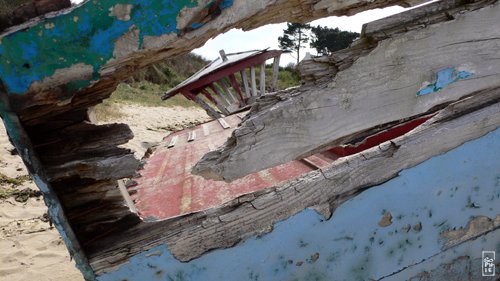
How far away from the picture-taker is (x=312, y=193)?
138cm

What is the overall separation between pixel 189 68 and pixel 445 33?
26.9m

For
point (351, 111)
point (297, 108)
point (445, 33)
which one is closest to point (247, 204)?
point (297, 108)

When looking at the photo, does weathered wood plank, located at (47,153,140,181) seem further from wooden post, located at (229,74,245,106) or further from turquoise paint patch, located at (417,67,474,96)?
wooden post, located at (229,74,245,106)

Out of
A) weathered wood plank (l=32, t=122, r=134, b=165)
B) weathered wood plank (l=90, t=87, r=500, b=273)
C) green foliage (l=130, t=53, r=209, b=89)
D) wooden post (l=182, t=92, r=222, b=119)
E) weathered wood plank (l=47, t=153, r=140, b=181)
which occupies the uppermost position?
weathered wood plank (l=32, t=122, r=134, b=165)

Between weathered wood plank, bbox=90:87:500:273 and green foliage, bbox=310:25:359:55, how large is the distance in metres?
32.3

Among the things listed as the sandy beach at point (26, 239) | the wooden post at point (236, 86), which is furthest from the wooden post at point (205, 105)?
the sandy beach at point (26, 239)

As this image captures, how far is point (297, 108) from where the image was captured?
125 centimetres

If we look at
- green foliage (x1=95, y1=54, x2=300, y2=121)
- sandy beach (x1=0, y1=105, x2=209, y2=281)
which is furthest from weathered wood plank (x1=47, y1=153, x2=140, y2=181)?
green foliage (x1=95, y1=54, x2=300, y2=121)

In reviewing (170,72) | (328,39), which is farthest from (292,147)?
(328,39)

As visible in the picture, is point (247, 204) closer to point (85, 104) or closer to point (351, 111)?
point (351, 111)

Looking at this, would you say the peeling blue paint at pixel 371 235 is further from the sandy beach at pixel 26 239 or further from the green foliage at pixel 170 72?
the green foliage at pixel 170 72

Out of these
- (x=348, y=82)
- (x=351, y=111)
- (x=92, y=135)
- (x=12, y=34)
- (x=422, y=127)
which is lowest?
(x=422, y=127)

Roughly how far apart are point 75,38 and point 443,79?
4.11ft

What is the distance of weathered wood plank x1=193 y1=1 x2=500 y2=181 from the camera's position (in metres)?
1.23
